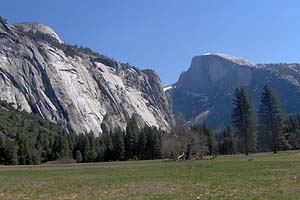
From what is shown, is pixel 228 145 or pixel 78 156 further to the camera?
pixel 228 145

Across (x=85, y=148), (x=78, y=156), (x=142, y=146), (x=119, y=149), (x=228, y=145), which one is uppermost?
(x=85, y=148)

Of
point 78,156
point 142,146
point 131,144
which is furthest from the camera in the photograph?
point 78,156

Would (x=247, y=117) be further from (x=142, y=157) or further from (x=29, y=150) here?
(x=29, y=150)

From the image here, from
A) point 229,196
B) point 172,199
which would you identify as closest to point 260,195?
point 229,196

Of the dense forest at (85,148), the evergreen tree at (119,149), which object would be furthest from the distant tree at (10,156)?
the evergreen tree at (119,149)

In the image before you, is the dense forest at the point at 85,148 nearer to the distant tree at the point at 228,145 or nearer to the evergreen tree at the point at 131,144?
the evergreen tree at the point at 131,144

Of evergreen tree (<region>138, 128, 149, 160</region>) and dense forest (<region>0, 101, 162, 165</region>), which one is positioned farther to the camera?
evergreen tree (<region>138, 128, 149, 160</region>)

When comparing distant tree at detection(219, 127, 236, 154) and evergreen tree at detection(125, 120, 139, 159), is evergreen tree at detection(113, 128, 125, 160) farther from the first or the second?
distant tree at detection(219, 127, 236, 154)

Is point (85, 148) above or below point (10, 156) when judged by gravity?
above

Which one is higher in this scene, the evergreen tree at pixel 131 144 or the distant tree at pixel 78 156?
the evergreen tree at pixel 131 144

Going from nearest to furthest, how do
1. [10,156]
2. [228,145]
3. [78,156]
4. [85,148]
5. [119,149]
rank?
1. [10,156]
2. [119,149]
3. [78,156]
4. [85,148]
5. [228,145]

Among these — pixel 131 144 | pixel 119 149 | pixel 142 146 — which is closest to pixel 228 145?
pixel 142 146

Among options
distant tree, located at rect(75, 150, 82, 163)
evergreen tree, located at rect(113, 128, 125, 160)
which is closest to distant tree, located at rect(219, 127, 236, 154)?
evergreen tree, located at rect(113, 128, 125, 160)

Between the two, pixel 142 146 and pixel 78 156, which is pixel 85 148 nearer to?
pixel 78 156
